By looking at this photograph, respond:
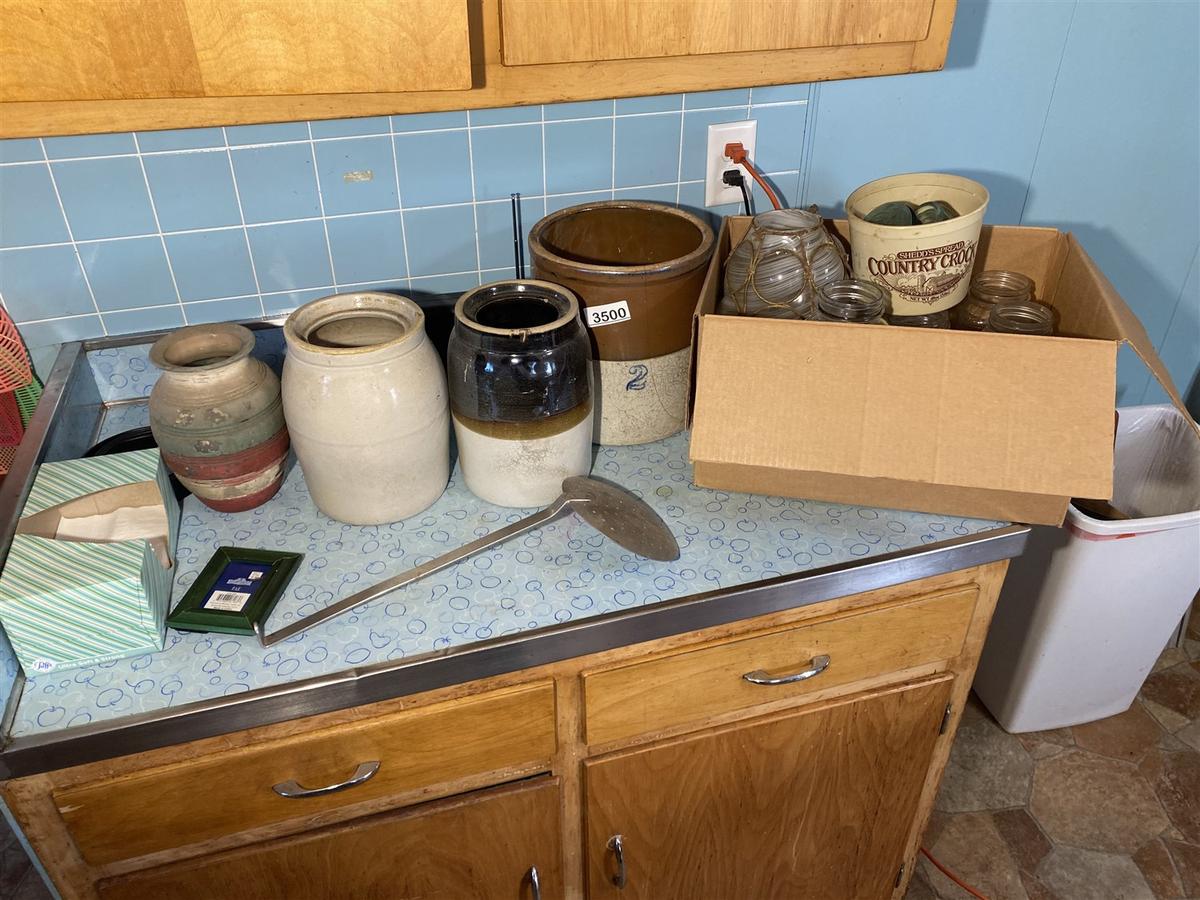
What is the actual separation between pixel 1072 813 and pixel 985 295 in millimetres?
1017

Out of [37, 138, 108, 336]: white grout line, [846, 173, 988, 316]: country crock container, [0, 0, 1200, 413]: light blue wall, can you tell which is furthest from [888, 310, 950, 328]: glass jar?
[37, 138, 108, 336]: white grout line

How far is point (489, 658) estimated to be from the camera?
92 cm

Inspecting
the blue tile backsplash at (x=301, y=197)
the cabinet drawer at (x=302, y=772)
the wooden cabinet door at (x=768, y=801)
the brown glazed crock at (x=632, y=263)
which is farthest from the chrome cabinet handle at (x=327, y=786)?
the blue tile backsplash at (x=301, y=197)

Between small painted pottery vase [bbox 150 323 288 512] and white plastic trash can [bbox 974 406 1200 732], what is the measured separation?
124 cm

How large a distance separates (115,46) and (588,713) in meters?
0.76

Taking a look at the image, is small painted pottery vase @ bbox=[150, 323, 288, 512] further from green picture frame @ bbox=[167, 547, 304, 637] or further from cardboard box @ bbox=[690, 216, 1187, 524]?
cardboard box @ bbox=[690, 216, 1187, 524]

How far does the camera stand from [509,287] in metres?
1.08

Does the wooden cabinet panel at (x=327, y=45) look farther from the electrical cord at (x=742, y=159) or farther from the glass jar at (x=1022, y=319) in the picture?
the glass jar at (x=1022, y=319)

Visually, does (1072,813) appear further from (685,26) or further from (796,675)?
(685,26)

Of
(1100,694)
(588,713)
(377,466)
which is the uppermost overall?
(377,466)

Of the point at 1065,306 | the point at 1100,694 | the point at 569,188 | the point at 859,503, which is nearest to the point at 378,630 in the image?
the point at 859,503

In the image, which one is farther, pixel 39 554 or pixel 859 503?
pixel 859 503

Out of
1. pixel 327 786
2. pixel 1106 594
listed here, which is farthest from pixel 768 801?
pixel 1106 594

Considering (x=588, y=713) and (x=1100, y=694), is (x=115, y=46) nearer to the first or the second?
(x=588, y=713)
